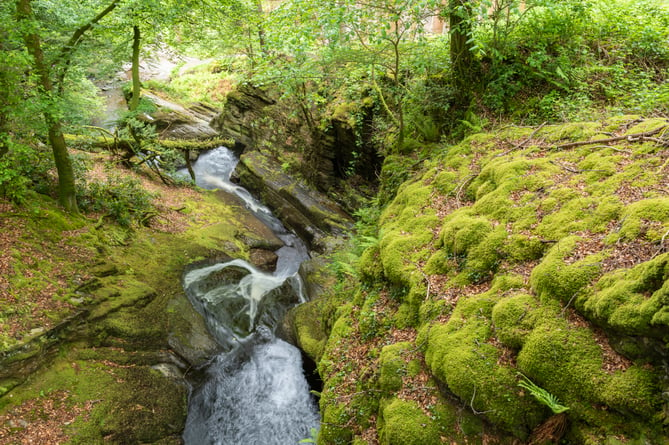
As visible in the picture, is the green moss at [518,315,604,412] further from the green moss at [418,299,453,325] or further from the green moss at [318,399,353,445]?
the green moss at [318,399,353,445]

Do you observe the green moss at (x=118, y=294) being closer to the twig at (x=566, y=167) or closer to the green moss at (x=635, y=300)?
the green moss at (x=635, y=300)

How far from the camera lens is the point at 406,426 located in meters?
3.90

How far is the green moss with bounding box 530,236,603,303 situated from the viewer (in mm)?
3510

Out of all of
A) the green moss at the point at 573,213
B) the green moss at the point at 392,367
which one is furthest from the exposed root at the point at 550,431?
the green moss at the point at 573,213

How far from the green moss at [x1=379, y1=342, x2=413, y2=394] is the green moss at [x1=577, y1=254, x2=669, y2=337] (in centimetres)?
217

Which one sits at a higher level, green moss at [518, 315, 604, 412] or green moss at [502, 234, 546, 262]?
green moss at [502, 234, 546, 262]

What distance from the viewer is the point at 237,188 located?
19.2 m

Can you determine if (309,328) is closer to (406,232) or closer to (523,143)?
(406,232)

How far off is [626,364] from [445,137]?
21.4ft

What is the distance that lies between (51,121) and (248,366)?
7.72 m

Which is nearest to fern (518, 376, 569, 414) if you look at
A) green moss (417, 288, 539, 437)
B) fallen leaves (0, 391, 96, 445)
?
green moss (417, 288, 539, 437)

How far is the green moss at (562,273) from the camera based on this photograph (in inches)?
138

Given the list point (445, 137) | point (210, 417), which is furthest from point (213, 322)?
point (445, 137)

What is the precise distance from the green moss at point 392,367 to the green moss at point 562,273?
183 cm
